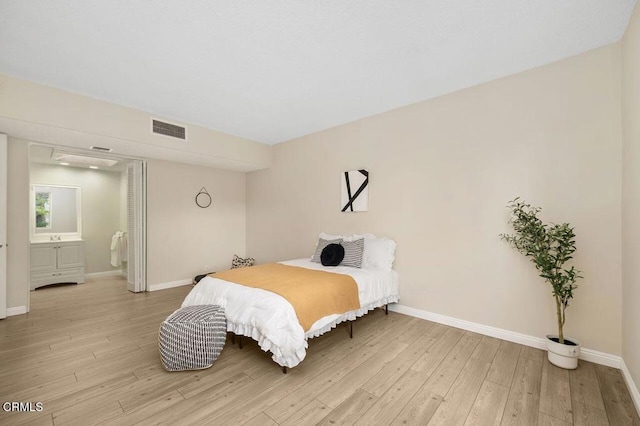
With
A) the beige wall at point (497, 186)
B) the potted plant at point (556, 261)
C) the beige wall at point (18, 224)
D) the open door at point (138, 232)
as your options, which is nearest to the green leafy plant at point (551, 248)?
the potted plant at point (556, 261)

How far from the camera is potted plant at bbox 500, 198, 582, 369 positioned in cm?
231

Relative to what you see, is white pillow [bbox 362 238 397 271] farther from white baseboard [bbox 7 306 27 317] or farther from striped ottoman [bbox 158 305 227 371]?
white baseboard [bbox 7 306 27 317]

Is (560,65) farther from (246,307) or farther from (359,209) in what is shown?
(246,307)

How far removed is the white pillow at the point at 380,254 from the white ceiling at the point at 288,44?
6.19ft

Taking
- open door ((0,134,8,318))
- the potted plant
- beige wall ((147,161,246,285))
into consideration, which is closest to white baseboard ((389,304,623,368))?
the potted plant

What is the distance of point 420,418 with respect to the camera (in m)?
1.76

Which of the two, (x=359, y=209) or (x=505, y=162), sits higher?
(x=505, y=162)

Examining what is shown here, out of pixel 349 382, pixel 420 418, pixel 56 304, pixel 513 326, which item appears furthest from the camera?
pixel 56 304

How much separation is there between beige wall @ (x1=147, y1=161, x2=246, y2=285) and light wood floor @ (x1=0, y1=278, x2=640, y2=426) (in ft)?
6.47

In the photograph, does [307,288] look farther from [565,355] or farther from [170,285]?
[170,285]

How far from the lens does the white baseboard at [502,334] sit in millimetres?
2360

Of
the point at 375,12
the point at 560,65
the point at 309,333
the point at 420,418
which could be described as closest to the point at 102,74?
the point at 375,12

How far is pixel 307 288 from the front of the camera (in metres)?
2.58

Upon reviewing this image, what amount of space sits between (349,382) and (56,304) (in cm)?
460
